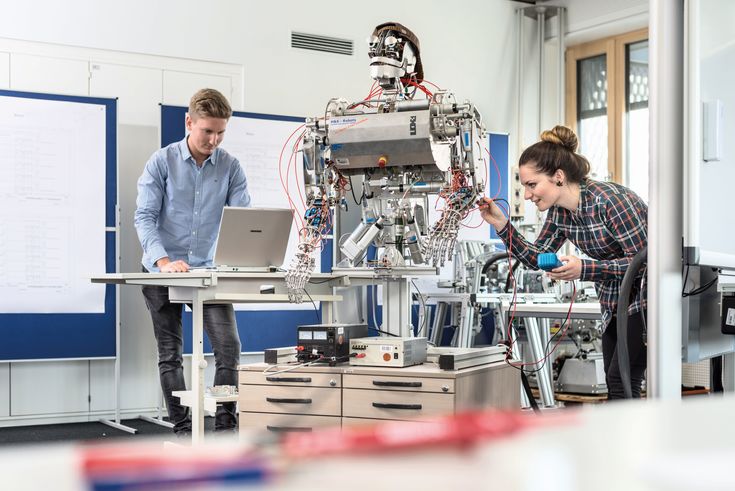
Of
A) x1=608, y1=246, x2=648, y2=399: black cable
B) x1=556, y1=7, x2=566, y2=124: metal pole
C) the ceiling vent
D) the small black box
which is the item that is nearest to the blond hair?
x1=608, y1=246, x2=648, y2=399: black cable

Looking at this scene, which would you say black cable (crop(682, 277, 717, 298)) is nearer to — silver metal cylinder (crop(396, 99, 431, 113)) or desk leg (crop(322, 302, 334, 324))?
silver metal cylinder (crop(396, 99, 431, 113))

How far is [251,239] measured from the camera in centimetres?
330

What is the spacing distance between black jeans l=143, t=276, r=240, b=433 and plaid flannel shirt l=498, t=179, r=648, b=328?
4.83 feet

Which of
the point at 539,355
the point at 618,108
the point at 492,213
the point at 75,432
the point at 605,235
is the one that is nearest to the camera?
the point at 605,235

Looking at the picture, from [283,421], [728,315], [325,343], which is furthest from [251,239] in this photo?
[728,315]

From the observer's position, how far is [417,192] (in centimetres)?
290

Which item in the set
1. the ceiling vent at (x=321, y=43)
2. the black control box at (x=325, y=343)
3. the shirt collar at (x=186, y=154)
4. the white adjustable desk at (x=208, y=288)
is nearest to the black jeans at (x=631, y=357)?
the black control box at (x=325, y=343)

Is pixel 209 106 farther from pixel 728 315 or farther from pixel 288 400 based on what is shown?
pixel 728 315

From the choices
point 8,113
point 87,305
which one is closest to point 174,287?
point 87,305

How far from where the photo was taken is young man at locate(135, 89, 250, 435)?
12.5 ft

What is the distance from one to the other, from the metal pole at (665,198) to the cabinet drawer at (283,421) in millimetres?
1191

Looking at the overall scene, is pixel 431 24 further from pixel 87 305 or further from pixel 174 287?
pixel 174 287

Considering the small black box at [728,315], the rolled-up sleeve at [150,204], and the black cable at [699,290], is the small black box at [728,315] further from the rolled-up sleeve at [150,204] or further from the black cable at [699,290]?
the rolled-up sleeve at [150,204]

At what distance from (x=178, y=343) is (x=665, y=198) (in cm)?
279
